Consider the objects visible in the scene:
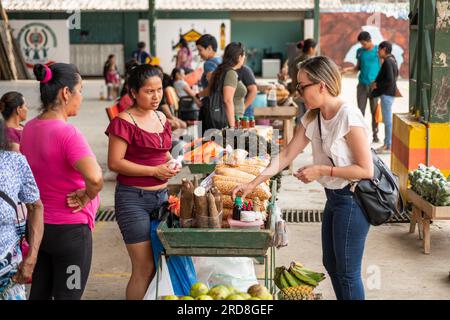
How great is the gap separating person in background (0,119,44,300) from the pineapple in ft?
6.37

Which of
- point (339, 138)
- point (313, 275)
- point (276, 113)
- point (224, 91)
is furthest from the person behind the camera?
point (276, 113)

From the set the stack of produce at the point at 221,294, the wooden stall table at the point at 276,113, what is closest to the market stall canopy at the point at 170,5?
the wooden stall table at the point at 276,113

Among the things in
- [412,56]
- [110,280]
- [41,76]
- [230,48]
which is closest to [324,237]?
[41,76]

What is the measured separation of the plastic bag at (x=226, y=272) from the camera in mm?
5344

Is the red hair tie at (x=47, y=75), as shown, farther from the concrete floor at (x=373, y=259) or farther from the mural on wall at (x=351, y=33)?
the mural on wall at (x=351, y=33)

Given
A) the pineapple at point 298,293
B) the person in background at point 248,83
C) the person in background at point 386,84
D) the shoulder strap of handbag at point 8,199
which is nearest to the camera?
the shoulder strap of handbag at point 8,199

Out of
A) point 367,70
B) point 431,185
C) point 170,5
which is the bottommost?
point 431,185

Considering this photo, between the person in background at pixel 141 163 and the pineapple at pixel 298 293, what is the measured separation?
944 millimetres

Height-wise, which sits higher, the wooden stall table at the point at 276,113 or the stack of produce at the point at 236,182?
the stack of produce at the point at 236,182

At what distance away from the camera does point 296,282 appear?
5.19 meters

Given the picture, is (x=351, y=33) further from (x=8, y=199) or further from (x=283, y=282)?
(x=8, y=199)

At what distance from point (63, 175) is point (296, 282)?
2.05 meters

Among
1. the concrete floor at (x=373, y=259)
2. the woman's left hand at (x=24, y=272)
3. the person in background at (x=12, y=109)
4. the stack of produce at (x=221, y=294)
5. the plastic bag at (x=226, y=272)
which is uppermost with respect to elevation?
the person in background at (x=12, y=109)

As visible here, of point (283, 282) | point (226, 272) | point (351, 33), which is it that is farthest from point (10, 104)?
point (351, 33)
